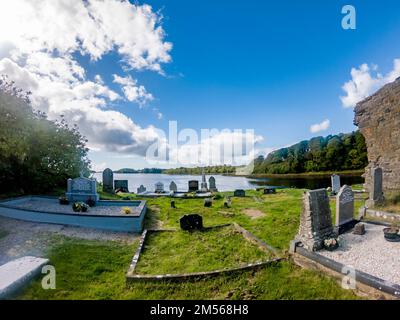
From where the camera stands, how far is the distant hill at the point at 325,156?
59094mm

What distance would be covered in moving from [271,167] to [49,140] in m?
76.3

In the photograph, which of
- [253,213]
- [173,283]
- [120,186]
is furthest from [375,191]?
[120,186]

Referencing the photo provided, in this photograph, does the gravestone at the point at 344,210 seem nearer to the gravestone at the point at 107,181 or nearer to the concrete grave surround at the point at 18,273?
the concrete grave surround at the point at 18,273

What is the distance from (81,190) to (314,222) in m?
13.1

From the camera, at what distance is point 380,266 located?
5559 mm

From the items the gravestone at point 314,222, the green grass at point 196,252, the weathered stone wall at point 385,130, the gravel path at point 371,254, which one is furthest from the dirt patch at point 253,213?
the weathered stone wall at point 385,130

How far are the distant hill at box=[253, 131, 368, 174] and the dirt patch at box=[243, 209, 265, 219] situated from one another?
5627 centimetres

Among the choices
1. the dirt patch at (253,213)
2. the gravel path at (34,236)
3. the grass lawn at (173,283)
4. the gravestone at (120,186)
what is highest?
the gravestone at (120,186)

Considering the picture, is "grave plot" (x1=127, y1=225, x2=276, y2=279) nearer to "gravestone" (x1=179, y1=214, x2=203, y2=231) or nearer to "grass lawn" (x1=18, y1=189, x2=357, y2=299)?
"grass lawn" (x1=18, y1=189, x2=357, y2=299)

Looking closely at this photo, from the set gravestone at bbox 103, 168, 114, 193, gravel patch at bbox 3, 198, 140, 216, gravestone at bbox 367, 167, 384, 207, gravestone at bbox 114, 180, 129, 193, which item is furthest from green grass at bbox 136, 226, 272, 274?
gravestone at bbox 114, 180, 129, 193

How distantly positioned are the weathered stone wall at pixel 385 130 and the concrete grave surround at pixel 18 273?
15.0 meters

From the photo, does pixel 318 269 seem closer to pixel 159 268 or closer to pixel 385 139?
pixel 159 268
